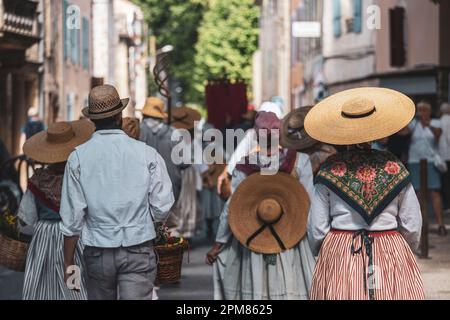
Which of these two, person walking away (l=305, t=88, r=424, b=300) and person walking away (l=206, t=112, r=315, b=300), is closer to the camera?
person walking away (l=305, t=88, r=424, b=300)

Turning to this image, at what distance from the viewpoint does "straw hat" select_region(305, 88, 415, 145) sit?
7.16 metres

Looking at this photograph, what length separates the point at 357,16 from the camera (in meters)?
33.6

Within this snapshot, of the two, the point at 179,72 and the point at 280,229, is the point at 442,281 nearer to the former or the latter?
the point at 280,229

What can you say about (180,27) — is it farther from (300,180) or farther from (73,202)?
(73,202)

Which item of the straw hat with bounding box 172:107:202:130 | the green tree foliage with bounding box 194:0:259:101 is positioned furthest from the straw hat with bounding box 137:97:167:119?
the green tree foliage with bounding box 194:0:259:101

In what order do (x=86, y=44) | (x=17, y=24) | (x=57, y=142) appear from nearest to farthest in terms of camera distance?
(x=57, y=142) → (x=17, y=24) → (x=86, y=44)

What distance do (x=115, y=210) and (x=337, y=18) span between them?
1144 inches

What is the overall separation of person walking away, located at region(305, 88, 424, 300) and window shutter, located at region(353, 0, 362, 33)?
2580cm

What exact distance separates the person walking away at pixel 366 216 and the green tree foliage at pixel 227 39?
61.4 metres

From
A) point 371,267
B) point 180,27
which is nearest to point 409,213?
point 371,267

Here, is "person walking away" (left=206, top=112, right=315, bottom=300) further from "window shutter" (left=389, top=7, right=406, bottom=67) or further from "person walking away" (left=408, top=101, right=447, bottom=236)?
"window shutter" (left=389, top=7, right=406, bottom=67)

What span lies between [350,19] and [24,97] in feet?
29.1

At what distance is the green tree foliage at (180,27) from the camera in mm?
74312

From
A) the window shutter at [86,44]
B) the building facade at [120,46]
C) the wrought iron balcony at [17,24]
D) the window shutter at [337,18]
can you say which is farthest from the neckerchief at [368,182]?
the window shutter at [86,44]
